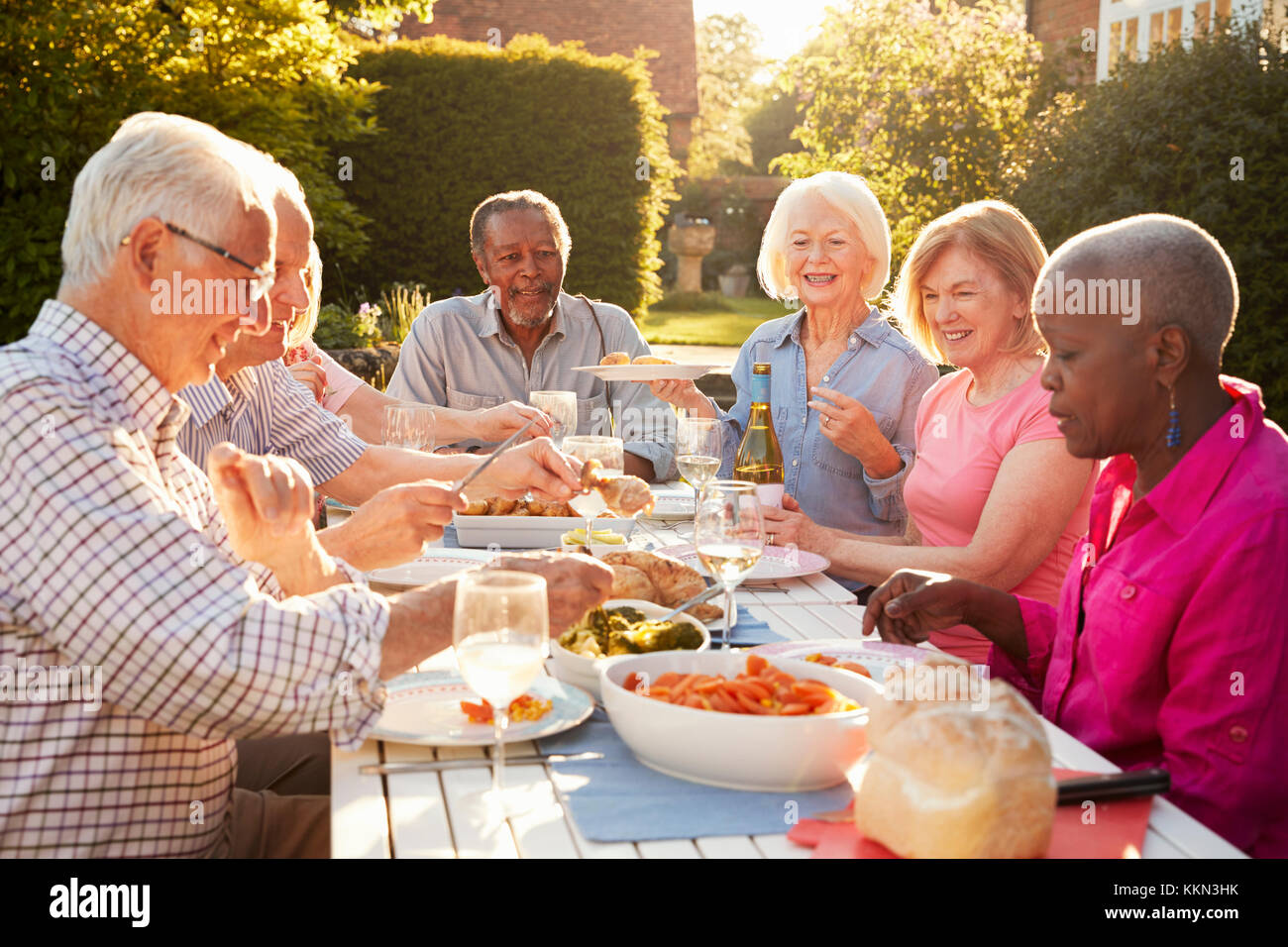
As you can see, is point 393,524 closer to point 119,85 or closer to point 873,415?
point 873,415

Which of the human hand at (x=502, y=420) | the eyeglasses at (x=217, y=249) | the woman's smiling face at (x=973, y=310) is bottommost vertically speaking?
the human hand at (x=502, y=420)

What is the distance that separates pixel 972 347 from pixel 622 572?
1404mm

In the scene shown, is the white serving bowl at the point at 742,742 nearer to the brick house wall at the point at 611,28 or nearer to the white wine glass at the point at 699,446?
the white wine glass at the point at 699,446

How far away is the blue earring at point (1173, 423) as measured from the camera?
6.47ft

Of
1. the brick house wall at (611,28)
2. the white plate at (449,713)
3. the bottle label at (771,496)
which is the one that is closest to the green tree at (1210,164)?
the bottle label at (771,496)

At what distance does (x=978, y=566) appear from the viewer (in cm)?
283

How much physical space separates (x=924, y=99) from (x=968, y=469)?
9.54m

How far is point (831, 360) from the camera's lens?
13.9ft

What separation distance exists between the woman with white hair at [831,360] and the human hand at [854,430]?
0.08m

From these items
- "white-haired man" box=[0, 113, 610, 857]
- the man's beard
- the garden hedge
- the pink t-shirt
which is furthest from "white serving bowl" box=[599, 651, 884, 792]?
the garden hedge

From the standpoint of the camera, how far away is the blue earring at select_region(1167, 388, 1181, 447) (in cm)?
197

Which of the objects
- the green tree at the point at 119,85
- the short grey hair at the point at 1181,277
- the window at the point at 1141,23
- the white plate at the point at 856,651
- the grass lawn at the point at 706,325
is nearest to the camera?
the short grey hair at the point at 1181,277

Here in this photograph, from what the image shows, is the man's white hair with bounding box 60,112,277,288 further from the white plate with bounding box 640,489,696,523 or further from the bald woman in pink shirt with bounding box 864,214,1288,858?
the white plate with bounding box 640,489,696,523

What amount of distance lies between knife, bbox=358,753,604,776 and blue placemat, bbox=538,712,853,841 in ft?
0.04
